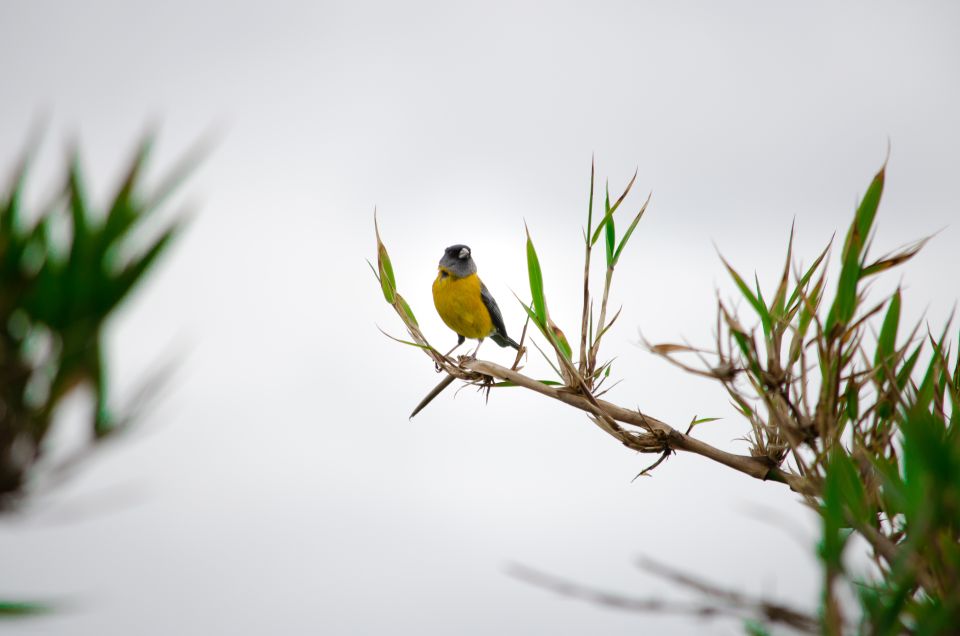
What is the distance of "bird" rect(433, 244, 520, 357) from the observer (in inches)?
189

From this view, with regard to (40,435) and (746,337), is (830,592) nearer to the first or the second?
(746,337)

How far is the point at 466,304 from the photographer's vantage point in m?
4.79

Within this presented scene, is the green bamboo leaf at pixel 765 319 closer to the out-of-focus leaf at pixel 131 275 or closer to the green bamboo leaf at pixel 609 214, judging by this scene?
the green bamboo leaf at pixel 609 214

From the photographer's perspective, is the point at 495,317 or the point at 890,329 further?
the point at 495,317

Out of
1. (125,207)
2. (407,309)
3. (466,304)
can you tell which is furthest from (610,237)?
(466,304)

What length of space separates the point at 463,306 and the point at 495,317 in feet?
0.80

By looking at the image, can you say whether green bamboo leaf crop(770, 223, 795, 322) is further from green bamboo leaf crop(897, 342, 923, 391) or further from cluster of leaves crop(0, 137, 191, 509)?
cluster of leaves crop(0, 137, 191, 509)

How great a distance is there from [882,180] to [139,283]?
1.45m

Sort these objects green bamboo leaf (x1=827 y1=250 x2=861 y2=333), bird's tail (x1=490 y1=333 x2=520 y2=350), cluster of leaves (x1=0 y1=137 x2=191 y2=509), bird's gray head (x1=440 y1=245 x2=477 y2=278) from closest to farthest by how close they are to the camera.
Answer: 1. cluster of leaves (x1=0 y1=137 x2=191 y2=509)
2. green bamboo leaf (x1=827 y1=250 x2=861 y2=333)
3. bird's gray head (x1=440 y1=245 x2=477 y2=278)
4. bird's tail (x1=490 y1=333 x2=520 y2=350)

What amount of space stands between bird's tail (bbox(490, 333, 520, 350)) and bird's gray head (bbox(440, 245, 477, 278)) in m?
0.46

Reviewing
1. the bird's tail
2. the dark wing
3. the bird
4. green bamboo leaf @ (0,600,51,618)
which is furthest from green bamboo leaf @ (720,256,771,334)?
the bird's tail

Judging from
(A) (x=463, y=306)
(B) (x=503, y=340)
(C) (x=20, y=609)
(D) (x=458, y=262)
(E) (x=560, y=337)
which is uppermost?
(D) (x=458, y=262)

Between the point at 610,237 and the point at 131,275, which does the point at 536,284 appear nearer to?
the point at 610,237

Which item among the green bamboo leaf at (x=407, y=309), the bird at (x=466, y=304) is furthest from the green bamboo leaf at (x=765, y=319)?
the bird at (x=466, y=304)
